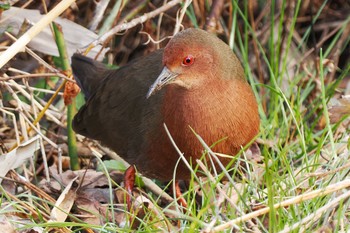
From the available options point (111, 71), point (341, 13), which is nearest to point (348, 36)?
point (341, 13)

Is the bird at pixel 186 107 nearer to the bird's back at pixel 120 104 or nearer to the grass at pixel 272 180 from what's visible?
the bird's back at pixel 120 104

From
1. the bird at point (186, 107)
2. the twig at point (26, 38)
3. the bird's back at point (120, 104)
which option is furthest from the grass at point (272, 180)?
the twig at point (26, 38)

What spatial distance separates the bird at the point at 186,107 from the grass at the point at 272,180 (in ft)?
0.41

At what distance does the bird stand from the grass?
13 cm

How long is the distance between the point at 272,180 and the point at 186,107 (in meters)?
0.76

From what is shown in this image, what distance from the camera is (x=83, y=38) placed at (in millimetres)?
4738

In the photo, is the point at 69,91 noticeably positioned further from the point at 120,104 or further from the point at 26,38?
the point at 26,38

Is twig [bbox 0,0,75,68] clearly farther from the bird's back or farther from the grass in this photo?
the bird's back

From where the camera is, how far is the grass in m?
2.76

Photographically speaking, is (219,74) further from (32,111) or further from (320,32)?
(320,32)

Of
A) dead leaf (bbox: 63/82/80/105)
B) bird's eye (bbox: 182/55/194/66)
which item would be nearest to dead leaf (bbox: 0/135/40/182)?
dead leaf (bbox: 63/82/80/105)

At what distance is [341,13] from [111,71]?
77.6 inches

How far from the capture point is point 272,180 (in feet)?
10.1

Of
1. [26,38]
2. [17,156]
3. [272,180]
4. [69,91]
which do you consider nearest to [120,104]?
[69,91]
